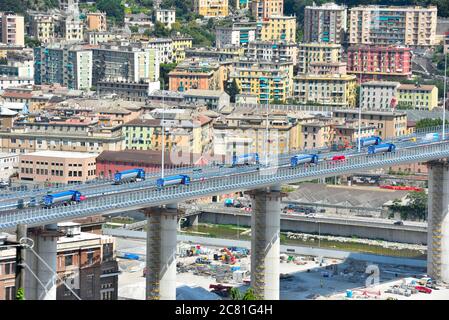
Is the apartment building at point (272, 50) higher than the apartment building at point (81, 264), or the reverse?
the apartment building at point (272, 50)

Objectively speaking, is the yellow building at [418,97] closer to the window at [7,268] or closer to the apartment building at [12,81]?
the apartment building at [12,81]

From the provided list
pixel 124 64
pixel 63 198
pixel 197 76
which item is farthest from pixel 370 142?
pixel 124 64

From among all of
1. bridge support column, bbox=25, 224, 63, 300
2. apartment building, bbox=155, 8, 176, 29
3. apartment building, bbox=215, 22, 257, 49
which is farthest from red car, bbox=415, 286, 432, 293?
apartment building, bbox=155, 8, 176, 29

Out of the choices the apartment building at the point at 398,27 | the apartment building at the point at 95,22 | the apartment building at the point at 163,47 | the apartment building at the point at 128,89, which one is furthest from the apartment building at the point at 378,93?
the apartment building at the point at 95,22

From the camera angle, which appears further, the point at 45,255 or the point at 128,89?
the point at 128,89

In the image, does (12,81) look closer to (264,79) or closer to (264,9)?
(264,79)
